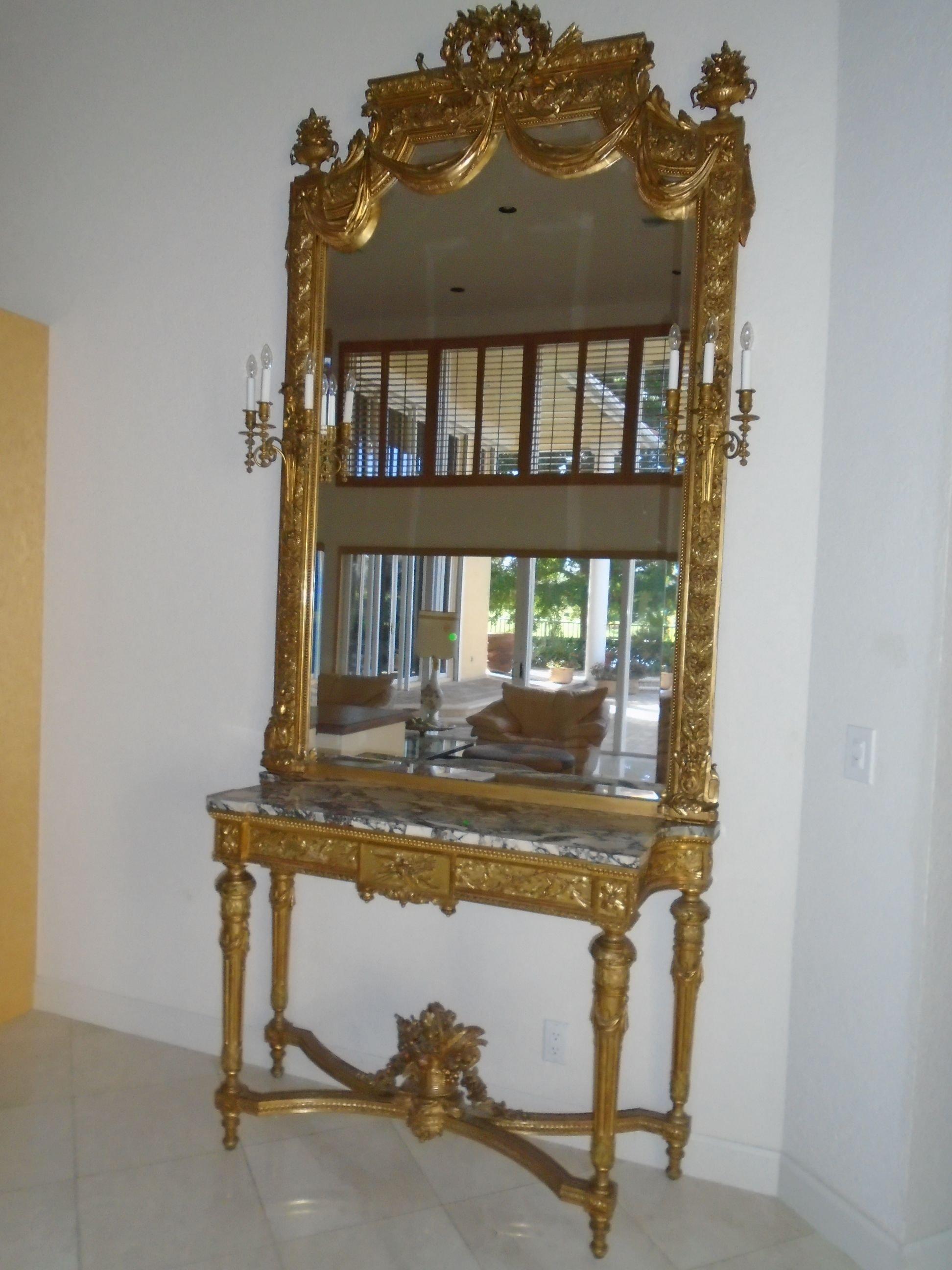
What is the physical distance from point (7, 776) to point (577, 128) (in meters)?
2.48

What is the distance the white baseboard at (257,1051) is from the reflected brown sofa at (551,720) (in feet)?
3.17

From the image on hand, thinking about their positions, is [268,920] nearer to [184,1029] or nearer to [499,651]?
[184,1029]

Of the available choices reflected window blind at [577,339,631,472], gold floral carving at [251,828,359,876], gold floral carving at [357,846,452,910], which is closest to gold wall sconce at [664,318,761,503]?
reflected window blind at [577,339,631,472]

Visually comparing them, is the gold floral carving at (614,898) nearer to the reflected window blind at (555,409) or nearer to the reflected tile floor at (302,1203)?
the reflected tile floor at (302,1203)

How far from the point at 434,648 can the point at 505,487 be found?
1.50 feet

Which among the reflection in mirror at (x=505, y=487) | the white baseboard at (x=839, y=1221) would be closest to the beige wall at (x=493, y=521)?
the reflection in mirror at (x=505, y=487)

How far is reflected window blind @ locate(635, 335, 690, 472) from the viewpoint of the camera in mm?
2189

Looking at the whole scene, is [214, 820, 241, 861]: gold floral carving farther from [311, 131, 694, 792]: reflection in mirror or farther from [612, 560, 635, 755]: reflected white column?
[612, 560, 635, 755]: reflected white column

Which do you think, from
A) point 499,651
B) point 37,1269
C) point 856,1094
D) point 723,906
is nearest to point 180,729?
point 499,651

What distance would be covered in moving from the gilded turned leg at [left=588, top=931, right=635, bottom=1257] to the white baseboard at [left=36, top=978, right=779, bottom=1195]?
1.19 ft

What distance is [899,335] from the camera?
195 centimetres

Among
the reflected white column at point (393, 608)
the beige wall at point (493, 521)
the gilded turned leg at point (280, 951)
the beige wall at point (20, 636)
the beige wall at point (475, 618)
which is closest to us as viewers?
the beige wall at point (493, 521)

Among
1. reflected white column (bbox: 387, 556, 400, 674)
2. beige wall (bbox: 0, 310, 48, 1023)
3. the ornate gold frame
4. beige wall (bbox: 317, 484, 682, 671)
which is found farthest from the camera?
beige wall (bbox: 0, 310, 48, 1023)

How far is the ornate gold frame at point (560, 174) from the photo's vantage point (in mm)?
2117
